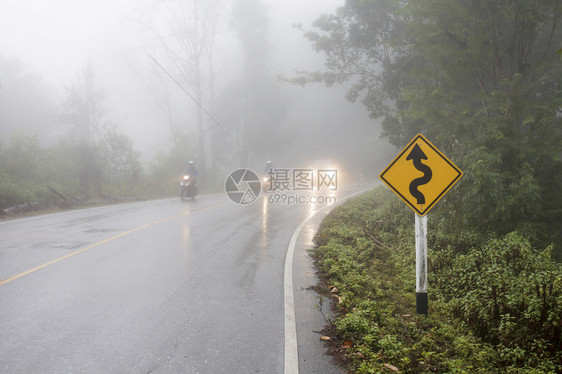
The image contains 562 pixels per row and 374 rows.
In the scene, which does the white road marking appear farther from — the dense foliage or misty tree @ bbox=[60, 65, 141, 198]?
misty tree @ bbox=[60, 65, 141, 198]

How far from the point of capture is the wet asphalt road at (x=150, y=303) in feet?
11.5

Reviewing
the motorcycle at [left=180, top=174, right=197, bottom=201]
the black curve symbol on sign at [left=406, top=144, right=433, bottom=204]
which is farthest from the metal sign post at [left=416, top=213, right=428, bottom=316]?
the motorcycle at [left=180, top=174, right=197, bottom=201]

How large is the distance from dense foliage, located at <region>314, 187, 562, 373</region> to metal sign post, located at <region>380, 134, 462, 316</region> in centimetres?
59

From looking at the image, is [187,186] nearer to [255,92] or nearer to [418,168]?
[418,168]

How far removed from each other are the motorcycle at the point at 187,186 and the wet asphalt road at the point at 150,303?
9572mm

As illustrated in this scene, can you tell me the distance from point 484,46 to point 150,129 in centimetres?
6828

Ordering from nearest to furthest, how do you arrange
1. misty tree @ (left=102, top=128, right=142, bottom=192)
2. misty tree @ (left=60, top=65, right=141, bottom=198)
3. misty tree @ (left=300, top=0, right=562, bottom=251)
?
1. misty tree @ (left=300, top=0, right=562, bottom=251)
2. misty tree @ (left=60, top=65, right=141, bottom=198)
3. misty tree @ (left=102, top=128, right=142, bottom=192)

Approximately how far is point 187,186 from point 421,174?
16109 millimetres

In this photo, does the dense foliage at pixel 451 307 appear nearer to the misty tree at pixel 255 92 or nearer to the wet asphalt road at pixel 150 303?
the wet asphalt road at pixel 150 303

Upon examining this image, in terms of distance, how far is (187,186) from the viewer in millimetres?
19438

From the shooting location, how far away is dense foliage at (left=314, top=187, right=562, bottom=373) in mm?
3535

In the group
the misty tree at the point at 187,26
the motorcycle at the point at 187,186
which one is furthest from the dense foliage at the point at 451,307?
the misty tree at the point at 187,26

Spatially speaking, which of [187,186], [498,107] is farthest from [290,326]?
[187,186]

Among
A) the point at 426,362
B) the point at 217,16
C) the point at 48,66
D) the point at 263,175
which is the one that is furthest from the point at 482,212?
the point at 48,66
